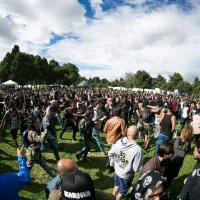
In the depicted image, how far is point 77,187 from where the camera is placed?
1.89 m

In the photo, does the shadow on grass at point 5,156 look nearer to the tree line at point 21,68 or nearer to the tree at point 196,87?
the tree line at point 21,68

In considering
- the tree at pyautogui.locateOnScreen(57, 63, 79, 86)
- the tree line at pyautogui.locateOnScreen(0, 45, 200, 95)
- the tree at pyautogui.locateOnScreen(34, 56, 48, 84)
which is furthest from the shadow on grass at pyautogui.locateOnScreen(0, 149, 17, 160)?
the tree at pyautogui.locateOnScreen(57, 63, 79, 86)

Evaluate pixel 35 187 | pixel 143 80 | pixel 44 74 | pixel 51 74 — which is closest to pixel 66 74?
pixel 51 74

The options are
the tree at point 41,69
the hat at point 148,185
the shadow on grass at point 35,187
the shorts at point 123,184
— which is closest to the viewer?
the hat at point 148,185

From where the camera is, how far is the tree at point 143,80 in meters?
87.6

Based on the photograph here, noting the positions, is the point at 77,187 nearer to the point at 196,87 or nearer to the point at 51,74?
the point at 51,74

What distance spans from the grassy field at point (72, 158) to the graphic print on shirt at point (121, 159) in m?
1.70

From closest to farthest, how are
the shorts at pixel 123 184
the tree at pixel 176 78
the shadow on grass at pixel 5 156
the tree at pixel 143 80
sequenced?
1. the shorts at pixel 123 184
2. the shadow on grass at pixel 5 156
3. the tree at pixel 143 80
4. the tree at pixel 176 78

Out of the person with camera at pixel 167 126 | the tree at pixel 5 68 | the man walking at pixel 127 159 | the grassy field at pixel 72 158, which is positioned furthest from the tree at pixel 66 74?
the man walking at pixel 127 159

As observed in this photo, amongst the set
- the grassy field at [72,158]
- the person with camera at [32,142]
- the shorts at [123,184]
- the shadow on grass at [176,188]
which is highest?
the person with camera at [32,142]

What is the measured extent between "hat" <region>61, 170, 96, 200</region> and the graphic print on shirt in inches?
71.5

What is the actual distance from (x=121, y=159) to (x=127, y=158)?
0.14m

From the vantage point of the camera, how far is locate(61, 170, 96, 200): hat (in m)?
1.90

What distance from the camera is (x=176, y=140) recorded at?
473cm
